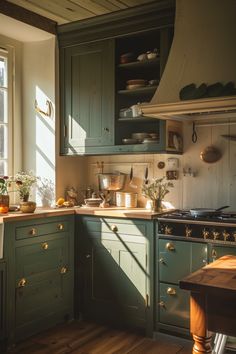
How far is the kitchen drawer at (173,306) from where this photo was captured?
312cm

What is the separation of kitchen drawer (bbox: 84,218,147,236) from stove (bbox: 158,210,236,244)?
18 centimetres

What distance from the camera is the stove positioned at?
9.53 feet

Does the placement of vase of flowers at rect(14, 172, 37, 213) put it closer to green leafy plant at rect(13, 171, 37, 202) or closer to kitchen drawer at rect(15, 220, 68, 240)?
green leafy plant at rect(13, 171, 37, 202)

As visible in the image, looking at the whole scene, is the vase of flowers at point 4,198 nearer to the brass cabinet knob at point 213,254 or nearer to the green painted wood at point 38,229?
the green painted wood at point 38,229

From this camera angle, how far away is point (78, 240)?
3.67m

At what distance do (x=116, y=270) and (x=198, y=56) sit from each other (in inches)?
69.2

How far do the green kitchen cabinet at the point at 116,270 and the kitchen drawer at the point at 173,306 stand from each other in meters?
0.10

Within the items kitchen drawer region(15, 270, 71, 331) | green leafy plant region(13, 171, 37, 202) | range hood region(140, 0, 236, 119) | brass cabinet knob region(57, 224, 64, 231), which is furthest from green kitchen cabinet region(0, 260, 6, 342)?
range hood region(140, 0, 236, 119)

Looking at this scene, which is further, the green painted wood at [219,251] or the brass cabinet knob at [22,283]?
the brass cabinet knob at [22,283]

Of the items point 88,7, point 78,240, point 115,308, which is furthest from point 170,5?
point 115,308

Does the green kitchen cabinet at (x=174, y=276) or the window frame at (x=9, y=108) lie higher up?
the window frame at (x=9, y=108)

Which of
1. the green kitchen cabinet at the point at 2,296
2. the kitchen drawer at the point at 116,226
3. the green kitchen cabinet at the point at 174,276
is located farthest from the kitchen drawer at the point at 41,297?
the green kitchen cabinet at the point at 174,276

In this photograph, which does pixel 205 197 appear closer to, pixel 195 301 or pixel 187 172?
pixel 187 172

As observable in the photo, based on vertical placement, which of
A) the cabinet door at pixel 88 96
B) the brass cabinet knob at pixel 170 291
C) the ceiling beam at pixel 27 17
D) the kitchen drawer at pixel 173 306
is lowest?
the kitchen drawer at pixel 173 306
